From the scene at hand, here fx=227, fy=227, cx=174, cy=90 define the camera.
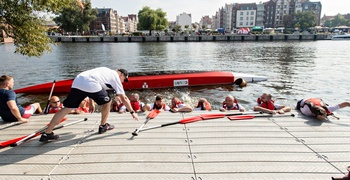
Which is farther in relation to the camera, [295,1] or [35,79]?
[295,1]

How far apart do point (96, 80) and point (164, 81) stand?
9974 millimetres

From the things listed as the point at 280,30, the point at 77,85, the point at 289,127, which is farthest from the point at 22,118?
the point at 280,30

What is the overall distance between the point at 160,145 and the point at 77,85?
199 cm

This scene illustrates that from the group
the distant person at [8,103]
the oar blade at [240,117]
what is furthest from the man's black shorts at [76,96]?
the oar blade at [240,117]

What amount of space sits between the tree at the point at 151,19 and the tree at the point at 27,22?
251ft

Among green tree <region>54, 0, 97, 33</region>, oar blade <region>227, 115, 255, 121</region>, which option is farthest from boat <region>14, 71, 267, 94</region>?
green tree <region>54, 0, 97, 33</region>

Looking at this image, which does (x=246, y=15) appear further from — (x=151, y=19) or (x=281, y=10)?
(x=151, y=19)

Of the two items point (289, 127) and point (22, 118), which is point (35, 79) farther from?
point (289, 127)

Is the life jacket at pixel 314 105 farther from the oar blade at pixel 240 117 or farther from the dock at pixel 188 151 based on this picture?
the oar blade at pixel 240 117

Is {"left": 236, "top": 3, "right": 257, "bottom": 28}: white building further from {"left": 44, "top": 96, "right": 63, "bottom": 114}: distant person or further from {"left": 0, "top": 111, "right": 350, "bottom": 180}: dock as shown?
{"left": 44, "top": 96, "right": 63, "bottom": 114}: distant person

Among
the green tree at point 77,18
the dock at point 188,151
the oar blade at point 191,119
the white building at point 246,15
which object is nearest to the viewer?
the dock at point 188,151

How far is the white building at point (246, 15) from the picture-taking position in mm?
124438

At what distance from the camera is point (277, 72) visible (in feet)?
66.7

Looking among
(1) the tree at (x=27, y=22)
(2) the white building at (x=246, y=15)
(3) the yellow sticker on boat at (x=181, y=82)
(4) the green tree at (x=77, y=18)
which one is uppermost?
(2) the white building at (x=246, y=15)
